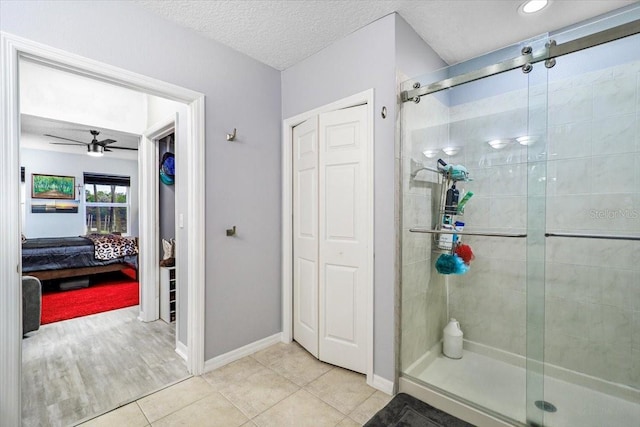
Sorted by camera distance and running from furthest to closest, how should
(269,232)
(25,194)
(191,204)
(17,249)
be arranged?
1. (25,194)
2. (269,232)
3. (191,204)
4. (17,249)

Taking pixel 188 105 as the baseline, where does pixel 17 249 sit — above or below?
below

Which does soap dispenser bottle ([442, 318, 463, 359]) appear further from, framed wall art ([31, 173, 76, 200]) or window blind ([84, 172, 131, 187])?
framed wall art ([31, 173, 76, 200])

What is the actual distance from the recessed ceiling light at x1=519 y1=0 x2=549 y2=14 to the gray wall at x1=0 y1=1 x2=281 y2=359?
6.46ft

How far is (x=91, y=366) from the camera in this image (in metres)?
2.33

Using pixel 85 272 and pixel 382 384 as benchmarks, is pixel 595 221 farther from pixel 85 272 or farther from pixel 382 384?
pixel 85 272

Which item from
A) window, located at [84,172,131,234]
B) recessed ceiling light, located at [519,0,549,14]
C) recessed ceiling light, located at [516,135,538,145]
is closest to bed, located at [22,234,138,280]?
window, located at [84,172,131,234]

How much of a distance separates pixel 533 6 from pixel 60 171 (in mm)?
8240

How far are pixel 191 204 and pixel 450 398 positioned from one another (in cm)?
223

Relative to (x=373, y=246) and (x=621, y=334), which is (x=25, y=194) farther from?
(x=621, y=334)

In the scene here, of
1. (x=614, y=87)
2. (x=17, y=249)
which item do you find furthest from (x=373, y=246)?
(x=17, y=249)

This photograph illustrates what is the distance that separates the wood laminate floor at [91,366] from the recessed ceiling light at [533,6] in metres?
3.55

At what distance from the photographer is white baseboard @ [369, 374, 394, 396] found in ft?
6.46

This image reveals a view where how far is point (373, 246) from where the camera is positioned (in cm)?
209

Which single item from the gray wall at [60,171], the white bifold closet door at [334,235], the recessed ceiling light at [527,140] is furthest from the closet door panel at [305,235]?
the gray wall at [60,171]
